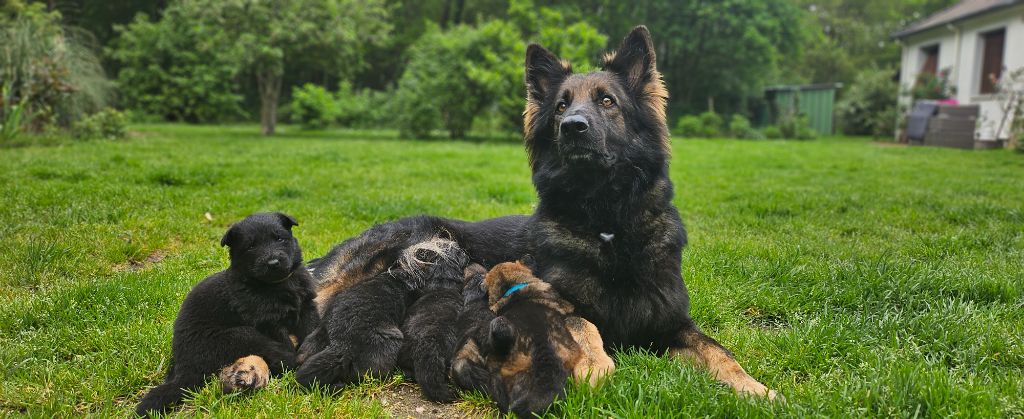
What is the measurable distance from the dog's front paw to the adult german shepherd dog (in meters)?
0.78

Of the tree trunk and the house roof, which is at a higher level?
the house roof

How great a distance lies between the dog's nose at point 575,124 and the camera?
3.20 m

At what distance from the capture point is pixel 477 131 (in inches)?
945

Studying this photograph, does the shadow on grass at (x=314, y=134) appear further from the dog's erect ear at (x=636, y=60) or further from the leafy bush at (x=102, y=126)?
the dog's erect ear at (x=636, y=60)

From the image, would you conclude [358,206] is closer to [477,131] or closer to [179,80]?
[477,131]

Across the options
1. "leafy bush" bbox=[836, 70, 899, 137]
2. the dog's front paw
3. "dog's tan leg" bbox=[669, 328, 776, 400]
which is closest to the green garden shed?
"leafy bush" bbox=[836, 70, 899, 137]

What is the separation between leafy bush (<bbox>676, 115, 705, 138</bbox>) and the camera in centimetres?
2752

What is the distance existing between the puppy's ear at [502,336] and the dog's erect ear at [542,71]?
166cm

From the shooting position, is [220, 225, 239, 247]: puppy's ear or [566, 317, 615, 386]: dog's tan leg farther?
[220, 225, 239, 247]: puppy's ear

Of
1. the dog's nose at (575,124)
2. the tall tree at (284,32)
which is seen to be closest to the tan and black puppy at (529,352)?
the dog's nose at (575,124)

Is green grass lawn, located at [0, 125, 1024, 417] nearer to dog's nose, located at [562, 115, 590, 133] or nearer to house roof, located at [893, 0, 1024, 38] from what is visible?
dog's nose, located at [562, 115, 590, 133]

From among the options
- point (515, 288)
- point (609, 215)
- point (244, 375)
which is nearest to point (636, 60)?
point (609, 215)

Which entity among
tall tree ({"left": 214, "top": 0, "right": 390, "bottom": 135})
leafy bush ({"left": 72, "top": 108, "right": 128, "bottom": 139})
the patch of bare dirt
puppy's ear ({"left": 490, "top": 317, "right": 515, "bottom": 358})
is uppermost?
tall tree ({"left": 214, "top": 0, "right": 390, "bottom": 135})

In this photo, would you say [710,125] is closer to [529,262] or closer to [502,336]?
[529,262]
